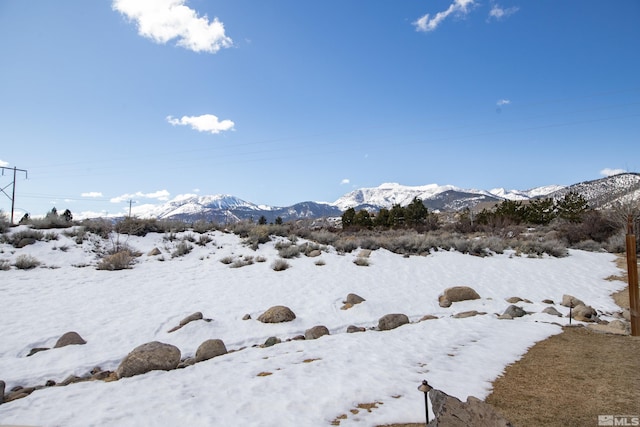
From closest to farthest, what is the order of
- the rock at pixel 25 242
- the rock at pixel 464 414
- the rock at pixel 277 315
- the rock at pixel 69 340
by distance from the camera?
the rock at pixel 464 414 → the rock at pixel 69 340 → the rock at pixel 277 315 → the rock at pixel 25 242

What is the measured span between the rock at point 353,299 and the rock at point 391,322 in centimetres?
193

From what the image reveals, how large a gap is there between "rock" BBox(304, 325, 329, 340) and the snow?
1.33 feet

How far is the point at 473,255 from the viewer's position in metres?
17.7

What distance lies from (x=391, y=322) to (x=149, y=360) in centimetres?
548

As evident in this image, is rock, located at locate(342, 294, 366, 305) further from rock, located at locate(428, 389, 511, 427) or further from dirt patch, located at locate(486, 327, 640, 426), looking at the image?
rock, located at locate(428, 389, 511, 427)

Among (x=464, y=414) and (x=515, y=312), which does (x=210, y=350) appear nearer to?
(x=464, y=414)

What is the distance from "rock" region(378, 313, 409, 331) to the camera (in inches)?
344

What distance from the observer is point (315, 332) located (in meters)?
8.34

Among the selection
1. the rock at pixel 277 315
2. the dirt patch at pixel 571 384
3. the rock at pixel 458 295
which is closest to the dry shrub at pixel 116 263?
the rock at pixel 277 315

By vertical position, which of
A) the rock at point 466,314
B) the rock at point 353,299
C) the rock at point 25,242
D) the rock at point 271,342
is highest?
the rock at point 25,242

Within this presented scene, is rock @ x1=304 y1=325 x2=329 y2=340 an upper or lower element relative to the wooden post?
lower

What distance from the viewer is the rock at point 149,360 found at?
5.93 metres

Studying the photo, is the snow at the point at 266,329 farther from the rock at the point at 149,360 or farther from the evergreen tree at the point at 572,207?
the evergreen tree at the point at 572,207

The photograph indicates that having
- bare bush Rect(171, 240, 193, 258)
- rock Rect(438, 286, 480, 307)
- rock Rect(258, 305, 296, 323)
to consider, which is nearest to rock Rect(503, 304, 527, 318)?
rock Rect(438, 286, 480, 307)
